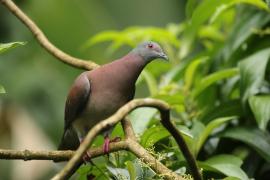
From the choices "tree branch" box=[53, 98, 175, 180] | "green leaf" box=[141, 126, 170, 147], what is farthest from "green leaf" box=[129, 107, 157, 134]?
"tree branch" box=[53, 98, 175, 180]

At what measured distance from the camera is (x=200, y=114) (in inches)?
139

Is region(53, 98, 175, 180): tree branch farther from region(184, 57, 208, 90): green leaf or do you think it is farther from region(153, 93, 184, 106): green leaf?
region(184, 57, 208, 90): green leaf

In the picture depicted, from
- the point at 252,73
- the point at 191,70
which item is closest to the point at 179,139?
the point at 252,73

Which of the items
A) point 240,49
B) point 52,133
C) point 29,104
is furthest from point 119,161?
point 29,104

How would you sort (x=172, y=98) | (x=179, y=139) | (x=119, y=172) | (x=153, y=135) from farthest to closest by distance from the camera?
(x=172, y=98), (x=153, y=135), (x=119, y=172), (x=179, y=139)

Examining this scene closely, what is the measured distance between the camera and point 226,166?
2930mm

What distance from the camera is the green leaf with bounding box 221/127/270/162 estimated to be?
3158mm

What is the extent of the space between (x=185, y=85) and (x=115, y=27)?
2.96 meters

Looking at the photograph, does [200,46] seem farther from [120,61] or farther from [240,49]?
[120,61]

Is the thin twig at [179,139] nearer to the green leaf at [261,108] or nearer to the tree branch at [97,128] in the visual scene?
the tree branch at [97,128]

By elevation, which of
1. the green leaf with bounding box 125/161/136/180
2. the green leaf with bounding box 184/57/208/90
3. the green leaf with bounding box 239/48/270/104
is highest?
the green leaf with bounding box 184/57/208/90

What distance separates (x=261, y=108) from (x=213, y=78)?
0.36 m

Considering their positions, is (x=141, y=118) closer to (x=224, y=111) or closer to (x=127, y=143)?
(x=224, y=111)

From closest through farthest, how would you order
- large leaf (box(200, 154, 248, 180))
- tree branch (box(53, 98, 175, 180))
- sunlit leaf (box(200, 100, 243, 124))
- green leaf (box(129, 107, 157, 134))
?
tree branch (box(53, 98, 175, 180))
large leaf (box(200, 154, 248, 180))
green leaf (box(129, 107, 157, 134))
sunlit leaf (box(200, 100, 243, 124))
